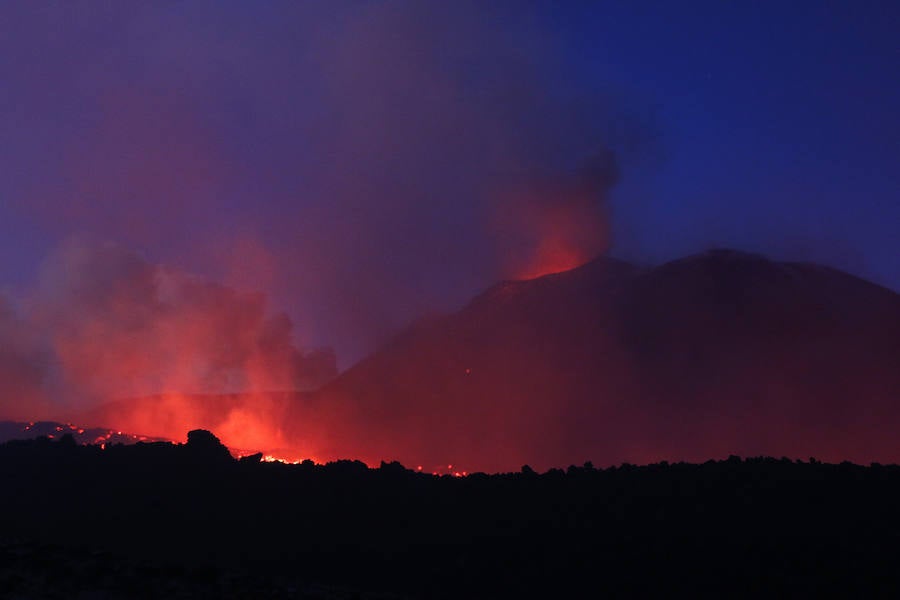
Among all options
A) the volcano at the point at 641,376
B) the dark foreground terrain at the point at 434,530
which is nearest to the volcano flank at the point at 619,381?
the volcano at the point at 641,376

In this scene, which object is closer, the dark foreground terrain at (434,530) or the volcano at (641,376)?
the dark foreground terrain at (434,530)

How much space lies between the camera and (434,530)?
2056 cm

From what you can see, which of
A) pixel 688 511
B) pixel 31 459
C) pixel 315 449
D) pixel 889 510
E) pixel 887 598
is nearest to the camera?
pixel 887 598

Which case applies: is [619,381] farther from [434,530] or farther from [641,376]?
[434,530]

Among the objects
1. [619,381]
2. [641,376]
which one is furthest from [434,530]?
[641,376]

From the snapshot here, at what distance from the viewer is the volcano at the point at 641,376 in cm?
5131

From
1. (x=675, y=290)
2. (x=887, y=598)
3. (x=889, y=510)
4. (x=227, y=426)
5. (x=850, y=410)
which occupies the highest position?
(x=675, y=290)

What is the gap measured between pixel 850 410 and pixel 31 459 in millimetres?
50333

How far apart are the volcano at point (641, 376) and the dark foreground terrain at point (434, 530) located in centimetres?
2916

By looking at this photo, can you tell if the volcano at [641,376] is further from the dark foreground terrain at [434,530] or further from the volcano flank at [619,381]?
the dark foreground terrain at [434,530]

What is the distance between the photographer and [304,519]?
21859 millimetres

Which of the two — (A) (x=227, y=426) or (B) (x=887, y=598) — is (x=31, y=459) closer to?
(B) (x=887, y=598)

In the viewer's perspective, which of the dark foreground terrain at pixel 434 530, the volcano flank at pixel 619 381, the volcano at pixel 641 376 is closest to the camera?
the dark foreground terrain at pixel 434 530

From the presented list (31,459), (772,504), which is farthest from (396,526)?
(31,459)
